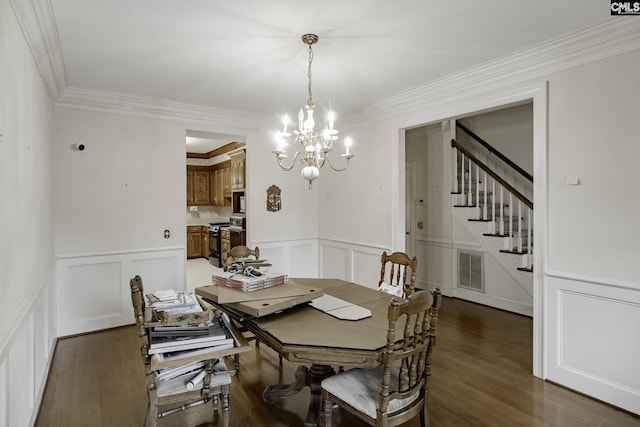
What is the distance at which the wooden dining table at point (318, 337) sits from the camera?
1691 millimetres

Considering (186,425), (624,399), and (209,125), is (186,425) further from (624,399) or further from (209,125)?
(209,125)

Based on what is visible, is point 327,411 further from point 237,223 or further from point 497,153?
point 237,223

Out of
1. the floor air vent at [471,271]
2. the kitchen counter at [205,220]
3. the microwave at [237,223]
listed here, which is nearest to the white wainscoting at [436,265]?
the floor air vent at [471,271]

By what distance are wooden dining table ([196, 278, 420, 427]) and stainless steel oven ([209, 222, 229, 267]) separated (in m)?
5.46

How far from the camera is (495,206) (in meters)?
5.25

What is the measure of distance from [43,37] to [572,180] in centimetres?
384

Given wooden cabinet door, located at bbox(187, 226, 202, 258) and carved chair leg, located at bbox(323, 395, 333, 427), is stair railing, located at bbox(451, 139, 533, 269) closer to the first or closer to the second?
carved chair leg, located at bbox(323, 395, 333, 427)

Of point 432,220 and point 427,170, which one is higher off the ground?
point 427,170

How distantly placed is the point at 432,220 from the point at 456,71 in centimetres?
276

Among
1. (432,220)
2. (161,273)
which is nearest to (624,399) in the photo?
(432,220)

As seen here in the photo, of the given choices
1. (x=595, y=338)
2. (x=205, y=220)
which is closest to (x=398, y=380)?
(x=595, y=338)

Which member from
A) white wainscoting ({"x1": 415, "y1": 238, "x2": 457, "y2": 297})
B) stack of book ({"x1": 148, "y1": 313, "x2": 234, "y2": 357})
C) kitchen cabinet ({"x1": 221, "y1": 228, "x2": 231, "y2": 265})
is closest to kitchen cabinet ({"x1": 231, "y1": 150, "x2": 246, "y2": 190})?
kitchen cabinet ({"x1": 221, "y1": 228, "x2": 231, "y2": 265})

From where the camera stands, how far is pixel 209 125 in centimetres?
462

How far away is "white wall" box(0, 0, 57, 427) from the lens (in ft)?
5.32
